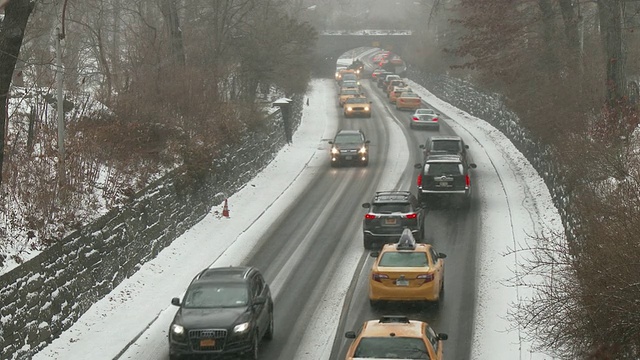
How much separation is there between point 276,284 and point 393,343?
9756mm

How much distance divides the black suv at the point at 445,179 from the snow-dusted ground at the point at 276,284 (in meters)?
1.23

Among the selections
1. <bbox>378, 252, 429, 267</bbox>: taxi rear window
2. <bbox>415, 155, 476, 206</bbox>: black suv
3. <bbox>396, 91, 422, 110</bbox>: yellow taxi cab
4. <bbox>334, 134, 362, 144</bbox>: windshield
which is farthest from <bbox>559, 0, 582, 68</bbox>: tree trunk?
<bbox>396, 91, 422, 110</bbox>: yellow taxi cab

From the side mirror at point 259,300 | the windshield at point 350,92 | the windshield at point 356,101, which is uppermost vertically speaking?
the windshield at point 350,92

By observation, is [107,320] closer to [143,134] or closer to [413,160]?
[143,134]

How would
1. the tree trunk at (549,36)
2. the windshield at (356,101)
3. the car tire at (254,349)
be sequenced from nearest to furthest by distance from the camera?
the car tire at (254,349), the tree trunk at (549,36), the windshield at (356,101)

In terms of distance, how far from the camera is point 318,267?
25828 mm

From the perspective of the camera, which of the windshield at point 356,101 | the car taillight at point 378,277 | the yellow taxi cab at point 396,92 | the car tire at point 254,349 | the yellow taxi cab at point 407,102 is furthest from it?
the yellow taxi cab at point 396,92

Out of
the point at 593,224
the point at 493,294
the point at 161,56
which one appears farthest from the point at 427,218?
the point at 593,224

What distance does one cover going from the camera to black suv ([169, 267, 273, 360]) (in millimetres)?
17078

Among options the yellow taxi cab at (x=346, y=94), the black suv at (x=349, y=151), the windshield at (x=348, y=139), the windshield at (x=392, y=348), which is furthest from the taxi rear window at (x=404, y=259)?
the yellow taxi cab at (x=346, y=94)

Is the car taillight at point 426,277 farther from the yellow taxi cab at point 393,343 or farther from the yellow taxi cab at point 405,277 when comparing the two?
the yellow taxi cab at point 393,343

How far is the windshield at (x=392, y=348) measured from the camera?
14.7m

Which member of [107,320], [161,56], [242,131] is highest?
[161,56]

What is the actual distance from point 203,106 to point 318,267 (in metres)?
11.1
